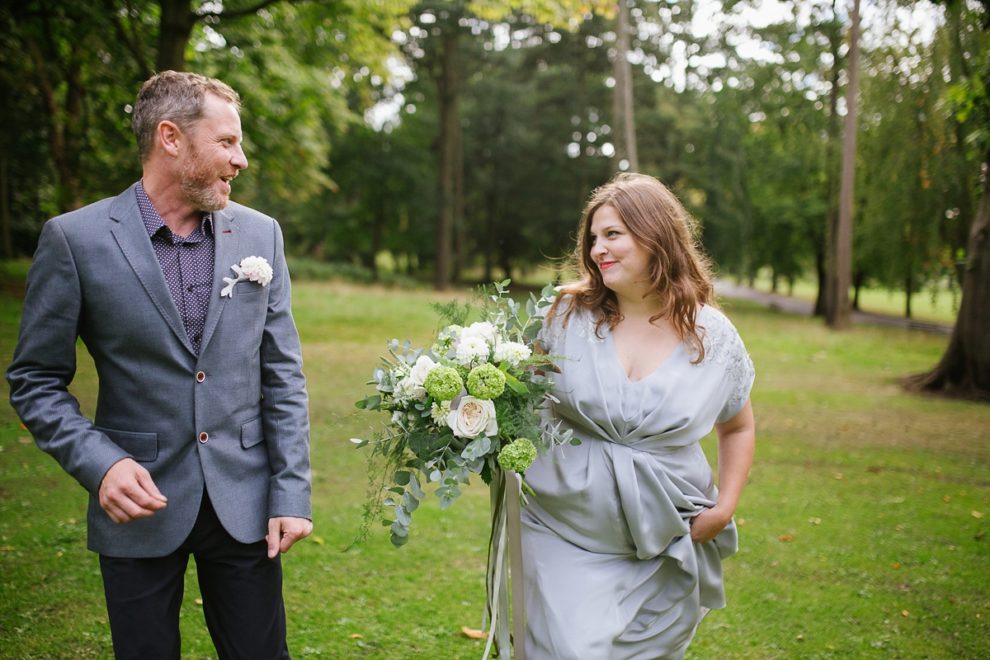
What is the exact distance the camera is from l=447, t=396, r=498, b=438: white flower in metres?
2.62

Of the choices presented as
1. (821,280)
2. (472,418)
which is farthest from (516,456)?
(821,280)

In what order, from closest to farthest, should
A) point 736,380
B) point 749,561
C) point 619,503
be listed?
point 619,503
point 736,380
point 749,561

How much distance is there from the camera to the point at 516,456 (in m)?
2.61

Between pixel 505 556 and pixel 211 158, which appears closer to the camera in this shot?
pixel 211 158

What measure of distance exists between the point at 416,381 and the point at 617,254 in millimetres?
906

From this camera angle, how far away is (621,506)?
290cm

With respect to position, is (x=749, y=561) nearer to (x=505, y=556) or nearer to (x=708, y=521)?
(x=708, y=521)

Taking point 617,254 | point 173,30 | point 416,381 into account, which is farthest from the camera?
point 173,30

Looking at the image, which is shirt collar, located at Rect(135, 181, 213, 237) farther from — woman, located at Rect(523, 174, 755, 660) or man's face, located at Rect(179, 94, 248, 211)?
woman, located at Rect(523, 174, 755, 660)

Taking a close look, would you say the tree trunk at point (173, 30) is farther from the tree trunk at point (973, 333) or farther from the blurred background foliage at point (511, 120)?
the tree trunk at point (973, 333)

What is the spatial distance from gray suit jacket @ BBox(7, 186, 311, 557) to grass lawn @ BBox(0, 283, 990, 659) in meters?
0.35

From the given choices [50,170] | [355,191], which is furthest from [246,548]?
[355,191]

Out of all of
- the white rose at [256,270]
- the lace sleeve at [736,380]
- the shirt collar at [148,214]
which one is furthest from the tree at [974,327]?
the shirt collar at [148,214]

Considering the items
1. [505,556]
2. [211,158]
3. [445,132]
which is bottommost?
[505,556]
